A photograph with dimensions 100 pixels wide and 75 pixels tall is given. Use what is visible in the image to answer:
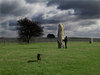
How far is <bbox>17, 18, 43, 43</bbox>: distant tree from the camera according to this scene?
196 feet

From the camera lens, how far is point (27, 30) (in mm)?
60031

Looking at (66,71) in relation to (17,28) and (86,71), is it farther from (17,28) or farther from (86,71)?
(17,28)

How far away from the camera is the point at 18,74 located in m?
9.71

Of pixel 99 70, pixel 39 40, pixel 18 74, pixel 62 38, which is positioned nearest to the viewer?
pixel 18 74

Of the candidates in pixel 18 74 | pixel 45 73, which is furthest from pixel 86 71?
pixel 18 74

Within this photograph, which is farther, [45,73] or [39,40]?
[39,40]

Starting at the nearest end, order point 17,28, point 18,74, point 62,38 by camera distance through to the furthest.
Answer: point 18,74 < point 62,38 < point 17,28

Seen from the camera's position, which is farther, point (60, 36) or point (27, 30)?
point (27, 30)

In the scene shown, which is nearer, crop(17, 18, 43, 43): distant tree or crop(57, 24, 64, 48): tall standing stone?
crop(57, 24, 64, 48): tall standing stone

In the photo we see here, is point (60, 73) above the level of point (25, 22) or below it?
below

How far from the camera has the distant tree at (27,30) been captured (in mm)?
59812

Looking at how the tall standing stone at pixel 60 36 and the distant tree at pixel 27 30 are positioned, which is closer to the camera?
the tall standing stone at pixel 60 36

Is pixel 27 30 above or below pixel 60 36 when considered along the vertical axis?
above

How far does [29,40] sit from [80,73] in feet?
169
